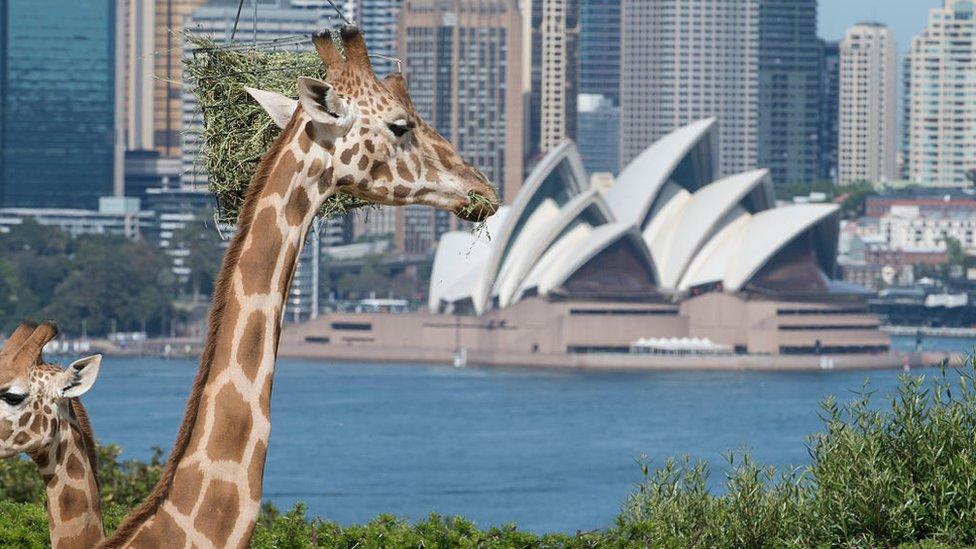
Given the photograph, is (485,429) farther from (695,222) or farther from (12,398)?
(12,398)

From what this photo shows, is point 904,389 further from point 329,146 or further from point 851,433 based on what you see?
point 329,146

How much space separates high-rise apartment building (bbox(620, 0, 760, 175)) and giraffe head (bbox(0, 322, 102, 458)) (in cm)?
14874

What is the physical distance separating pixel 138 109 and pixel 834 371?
68.1m

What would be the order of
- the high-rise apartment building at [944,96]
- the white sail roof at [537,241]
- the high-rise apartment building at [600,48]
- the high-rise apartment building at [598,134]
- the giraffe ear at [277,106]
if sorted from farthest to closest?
the high-rise apartment building at [600,48], the high-rise apartment building at [944,96], the high-rise apartment building at [598,134], the white sail roof at [537,241], the giraffe ear at [277,106]

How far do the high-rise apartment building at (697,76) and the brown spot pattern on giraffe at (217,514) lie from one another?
150 m

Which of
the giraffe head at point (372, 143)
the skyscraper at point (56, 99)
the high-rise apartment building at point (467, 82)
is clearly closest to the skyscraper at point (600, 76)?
the high-rise apartment building at point (467, 82)

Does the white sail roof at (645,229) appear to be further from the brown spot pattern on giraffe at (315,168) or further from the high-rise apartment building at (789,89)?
the high-rise apartment building at (789,89)

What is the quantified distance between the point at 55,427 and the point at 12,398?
193 millimetres

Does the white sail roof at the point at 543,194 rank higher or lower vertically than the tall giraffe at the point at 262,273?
higher

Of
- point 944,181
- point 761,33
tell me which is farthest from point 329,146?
point 944,181

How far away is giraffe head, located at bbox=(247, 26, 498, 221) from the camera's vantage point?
489 centimetres

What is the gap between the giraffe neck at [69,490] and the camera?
591 centimetres

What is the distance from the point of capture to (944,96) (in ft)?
547

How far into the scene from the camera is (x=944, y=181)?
169 m
